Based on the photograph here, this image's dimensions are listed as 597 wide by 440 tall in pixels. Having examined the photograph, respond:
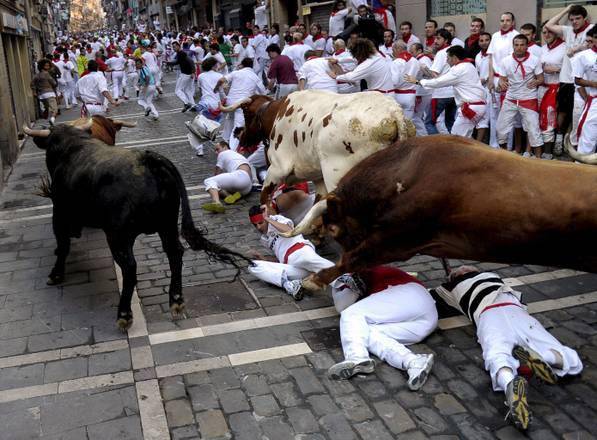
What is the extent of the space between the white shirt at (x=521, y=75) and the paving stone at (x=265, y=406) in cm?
736

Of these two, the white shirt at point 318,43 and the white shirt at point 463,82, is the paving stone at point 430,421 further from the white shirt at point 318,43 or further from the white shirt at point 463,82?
the white shirt at point 318,43

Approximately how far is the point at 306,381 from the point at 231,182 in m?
5.00

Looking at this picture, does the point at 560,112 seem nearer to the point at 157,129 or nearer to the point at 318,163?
the point at 318,163

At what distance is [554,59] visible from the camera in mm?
9836

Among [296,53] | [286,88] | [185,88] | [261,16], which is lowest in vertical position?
[185,88]

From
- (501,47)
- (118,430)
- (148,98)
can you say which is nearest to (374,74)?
(501,47)

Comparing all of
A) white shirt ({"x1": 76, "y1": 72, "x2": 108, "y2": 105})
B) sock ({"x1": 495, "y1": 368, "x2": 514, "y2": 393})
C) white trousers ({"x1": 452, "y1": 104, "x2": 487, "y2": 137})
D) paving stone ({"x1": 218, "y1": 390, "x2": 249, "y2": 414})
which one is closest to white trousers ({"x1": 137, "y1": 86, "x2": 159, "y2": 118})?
white shirt ({"x1": 76, "y1": 72, "x2": 108, "y2": 105})

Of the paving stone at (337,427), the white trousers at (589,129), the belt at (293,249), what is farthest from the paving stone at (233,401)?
the white trousers at (589,129)

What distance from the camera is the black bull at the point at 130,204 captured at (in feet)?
16.9

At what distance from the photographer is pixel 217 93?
44.5 ft

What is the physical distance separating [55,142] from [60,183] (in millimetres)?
570

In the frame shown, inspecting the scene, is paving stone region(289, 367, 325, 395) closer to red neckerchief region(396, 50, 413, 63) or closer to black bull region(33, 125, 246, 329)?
black bull region(33, 125, 246, 329)

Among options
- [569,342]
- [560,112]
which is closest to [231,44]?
[560,112]

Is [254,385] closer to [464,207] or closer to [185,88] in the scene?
[464,207]
